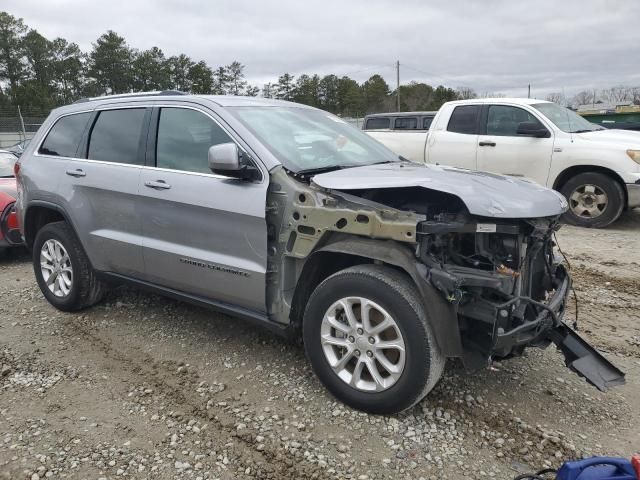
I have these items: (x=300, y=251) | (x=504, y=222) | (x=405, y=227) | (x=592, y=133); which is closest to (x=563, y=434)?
(x=504, y=222)

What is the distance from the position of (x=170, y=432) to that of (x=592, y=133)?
7.58 m

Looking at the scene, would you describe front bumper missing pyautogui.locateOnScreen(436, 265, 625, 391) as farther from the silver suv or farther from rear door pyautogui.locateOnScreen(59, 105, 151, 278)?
rear door pyautogui.locateOnScreen(59, 105, 151, 278)

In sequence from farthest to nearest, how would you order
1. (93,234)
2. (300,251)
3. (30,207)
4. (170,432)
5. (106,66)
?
(106,66)
(30,207)
(93,234)
(300,251)
(170,432)

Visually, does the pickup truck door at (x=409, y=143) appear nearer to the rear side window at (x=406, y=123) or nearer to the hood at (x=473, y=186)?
the rear side window at (x=406, y=123)

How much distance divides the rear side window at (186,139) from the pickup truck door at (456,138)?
580 cm

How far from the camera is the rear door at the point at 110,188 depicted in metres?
4.11

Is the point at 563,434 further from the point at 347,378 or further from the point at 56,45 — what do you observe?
the point at 56,45

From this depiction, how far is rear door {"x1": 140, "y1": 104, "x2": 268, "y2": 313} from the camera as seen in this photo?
340cm

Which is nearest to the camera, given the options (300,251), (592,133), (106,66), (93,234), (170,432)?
(170,432)

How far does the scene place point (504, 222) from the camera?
9.37 feet

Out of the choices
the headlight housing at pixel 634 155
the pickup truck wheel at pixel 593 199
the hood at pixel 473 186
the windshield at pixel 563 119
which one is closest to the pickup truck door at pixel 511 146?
the windshield at pixel 563 119

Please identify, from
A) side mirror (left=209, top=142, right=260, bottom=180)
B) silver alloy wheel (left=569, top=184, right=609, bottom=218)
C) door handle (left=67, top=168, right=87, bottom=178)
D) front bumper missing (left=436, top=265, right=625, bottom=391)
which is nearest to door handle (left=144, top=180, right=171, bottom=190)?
side mirror (left=209, top=142, right=260, bottom=180)

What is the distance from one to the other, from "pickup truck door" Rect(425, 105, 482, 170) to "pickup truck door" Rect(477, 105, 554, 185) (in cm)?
13

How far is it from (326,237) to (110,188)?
78.7 inches
